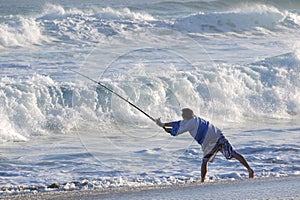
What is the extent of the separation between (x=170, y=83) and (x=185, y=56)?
269 cm

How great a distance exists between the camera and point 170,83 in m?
16.2

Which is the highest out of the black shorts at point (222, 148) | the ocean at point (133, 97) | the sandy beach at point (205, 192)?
the black shorts at point (222, 148)

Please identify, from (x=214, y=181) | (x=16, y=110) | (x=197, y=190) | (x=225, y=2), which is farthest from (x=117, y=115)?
(x=225, y=2)

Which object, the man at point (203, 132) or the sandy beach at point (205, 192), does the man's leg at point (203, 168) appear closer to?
the man at point (203, 132)

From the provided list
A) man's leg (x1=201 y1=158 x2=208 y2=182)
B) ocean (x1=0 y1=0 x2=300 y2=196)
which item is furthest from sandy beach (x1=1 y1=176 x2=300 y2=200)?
ocean (x1=0 y1=0 x2=300 y2=196)

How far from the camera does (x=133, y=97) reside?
50.1 feet

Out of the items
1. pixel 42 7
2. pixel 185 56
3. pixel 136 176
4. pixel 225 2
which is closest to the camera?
pixel 136 176

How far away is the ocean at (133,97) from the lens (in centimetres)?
1044

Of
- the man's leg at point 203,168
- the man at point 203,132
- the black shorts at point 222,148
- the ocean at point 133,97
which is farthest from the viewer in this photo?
the ocean at point 133,97

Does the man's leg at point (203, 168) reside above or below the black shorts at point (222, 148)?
below

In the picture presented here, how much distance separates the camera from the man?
875 centimetres

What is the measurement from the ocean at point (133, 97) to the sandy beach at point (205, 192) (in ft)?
2.09

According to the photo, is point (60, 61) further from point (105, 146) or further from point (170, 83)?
point (105, 146)

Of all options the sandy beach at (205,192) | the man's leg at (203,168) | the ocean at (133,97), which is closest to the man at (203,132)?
the man's leg at (203,168)
